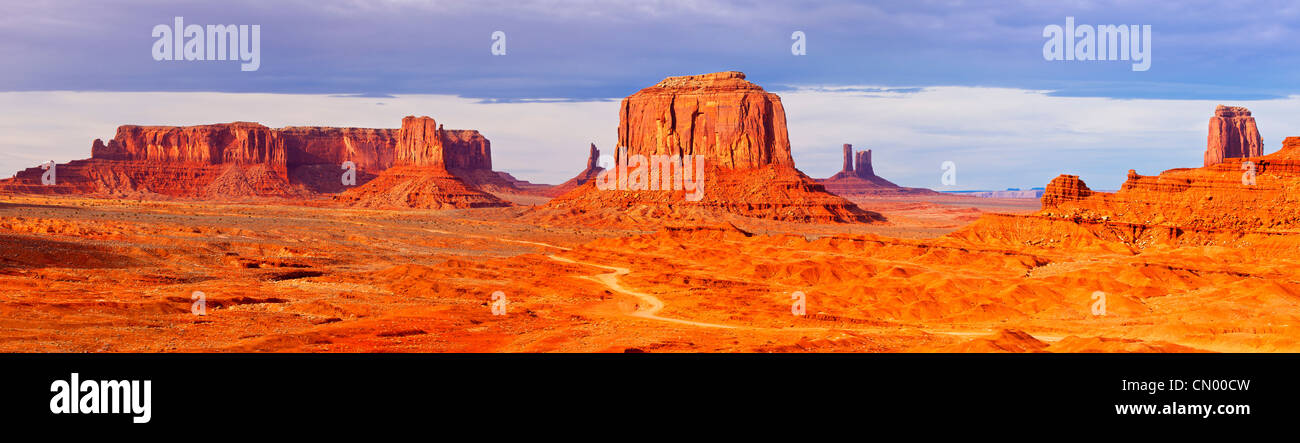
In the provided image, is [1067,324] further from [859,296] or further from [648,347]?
[648,347]

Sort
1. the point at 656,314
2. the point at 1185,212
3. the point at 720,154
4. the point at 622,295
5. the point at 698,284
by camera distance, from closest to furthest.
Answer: the point at 656,314, the point at 622,295, the point at 698,284, the point at 1185,212, the point at 720,154

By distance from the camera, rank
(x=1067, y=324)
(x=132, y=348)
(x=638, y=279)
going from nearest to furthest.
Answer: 1. (x=132, y=348)
2. (x=1067, y=324)
3. (x=638, y=279)

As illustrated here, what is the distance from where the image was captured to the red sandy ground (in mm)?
35281

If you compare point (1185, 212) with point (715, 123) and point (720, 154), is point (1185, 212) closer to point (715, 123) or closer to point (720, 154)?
point (720, 154)

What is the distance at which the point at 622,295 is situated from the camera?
6041 cm

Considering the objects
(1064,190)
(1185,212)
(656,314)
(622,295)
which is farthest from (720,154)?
(656,314)

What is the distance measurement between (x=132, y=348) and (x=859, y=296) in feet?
130

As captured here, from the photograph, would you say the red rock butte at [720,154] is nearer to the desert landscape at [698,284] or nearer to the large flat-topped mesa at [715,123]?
the large flat-topped mesa at [715,123]

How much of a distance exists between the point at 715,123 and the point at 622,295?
129m

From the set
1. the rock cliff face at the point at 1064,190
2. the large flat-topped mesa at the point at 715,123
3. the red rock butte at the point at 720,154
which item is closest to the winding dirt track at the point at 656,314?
the rock cliff face at the point at 1064,190
